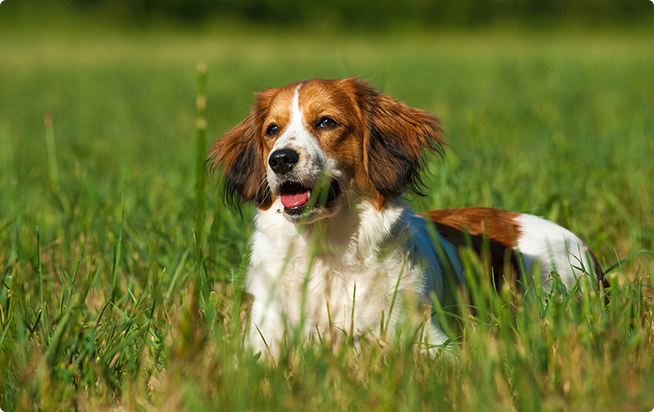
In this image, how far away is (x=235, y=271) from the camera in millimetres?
2996

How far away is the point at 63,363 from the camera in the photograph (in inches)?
73.3

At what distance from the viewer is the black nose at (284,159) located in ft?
8.25

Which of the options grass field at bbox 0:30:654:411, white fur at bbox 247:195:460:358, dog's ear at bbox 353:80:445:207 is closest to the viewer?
grass field at bbox 0:30:654:411

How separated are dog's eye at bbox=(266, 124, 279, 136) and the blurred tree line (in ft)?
124

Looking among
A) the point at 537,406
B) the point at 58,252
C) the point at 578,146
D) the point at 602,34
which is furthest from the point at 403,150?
the point at 602,34

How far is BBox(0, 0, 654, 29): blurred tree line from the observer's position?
38.4 m

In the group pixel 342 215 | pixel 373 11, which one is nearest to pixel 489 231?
pixel 342 215

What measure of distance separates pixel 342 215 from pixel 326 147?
0.34 metres

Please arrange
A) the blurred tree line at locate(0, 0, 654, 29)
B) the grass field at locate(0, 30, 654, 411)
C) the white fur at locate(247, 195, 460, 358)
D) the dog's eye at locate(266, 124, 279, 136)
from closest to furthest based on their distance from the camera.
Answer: the grass field at locate(0, 30, 654, 411) < the white fur at locate(247, 195, 460, 358) < the dog's eye at locate(266, 124, 279, 136) < the blurred tree line at locate(0, 0, 654, 29)

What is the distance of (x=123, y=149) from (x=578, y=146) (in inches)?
204

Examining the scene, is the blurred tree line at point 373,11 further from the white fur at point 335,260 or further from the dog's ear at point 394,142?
the white fur at point 335,260

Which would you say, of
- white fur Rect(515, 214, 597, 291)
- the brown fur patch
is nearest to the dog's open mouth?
the brown fur patch

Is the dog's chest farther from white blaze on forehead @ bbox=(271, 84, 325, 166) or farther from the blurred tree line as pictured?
the blurred tree line

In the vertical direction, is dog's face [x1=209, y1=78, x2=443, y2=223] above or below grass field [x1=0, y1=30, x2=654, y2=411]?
above
